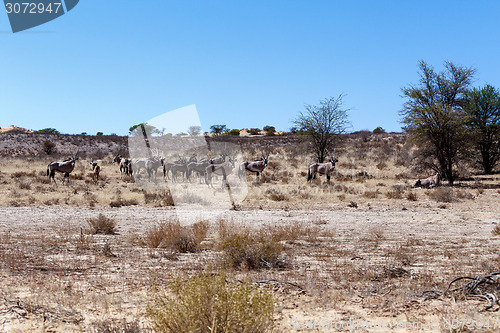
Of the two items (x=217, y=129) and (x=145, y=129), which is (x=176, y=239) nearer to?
(x=145, y=129)

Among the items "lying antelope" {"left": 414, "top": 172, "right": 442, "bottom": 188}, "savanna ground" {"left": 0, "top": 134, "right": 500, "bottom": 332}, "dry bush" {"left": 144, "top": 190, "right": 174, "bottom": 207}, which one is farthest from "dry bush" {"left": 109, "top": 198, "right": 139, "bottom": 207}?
"lying antelope" {"left": 414, "top": 172, "right": 442, "bottom": 188}

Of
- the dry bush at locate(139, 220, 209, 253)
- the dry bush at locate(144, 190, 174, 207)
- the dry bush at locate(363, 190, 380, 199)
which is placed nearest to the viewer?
the dry bush at locate(139, 220, 209, 253)

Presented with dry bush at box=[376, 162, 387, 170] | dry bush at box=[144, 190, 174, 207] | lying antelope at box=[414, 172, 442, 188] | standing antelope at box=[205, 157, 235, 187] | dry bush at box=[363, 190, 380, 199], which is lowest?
dry bush at box=[363, 190, 380, 199]

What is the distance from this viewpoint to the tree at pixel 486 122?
29359 millimetres

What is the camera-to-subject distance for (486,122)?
29.6 m

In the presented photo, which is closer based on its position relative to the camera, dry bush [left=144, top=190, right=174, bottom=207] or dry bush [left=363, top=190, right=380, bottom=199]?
dry bush [left=144, top=190, right=174, bottom=207]

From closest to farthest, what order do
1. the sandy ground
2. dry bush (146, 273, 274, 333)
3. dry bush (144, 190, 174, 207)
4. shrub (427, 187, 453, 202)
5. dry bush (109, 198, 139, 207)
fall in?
dry bush (146, 273, 274, 333) < the sandy ground < dry bush (109, 198, 139, 207) < shrub (427, 187, 453, 202) < dry bush (144, 190, 174, 207)

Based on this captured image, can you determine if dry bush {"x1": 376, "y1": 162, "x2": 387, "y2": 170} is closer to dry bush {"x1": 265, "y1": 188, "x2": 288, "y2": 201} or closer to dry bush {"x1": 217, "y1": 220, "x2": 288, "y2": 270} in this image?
dry bush {"x1": 265, "y1": 188, "x2": 288, "y2": 201}

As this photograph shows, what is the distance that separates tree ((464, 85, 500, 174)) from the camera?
29.4m

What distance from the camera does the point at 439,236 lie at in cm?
1122

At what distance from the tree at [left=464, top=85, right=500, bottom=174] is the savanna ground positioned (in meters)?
11.3

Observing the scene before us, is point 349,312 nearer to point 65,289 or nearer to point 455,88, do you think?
point 65,289

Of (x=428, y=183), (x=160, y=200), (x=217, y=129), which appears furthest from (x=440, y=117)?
(x=217, y=129)

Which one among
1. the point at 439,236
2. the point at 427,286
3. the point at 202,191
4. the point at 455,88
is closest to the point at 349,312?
the point at 427,286
